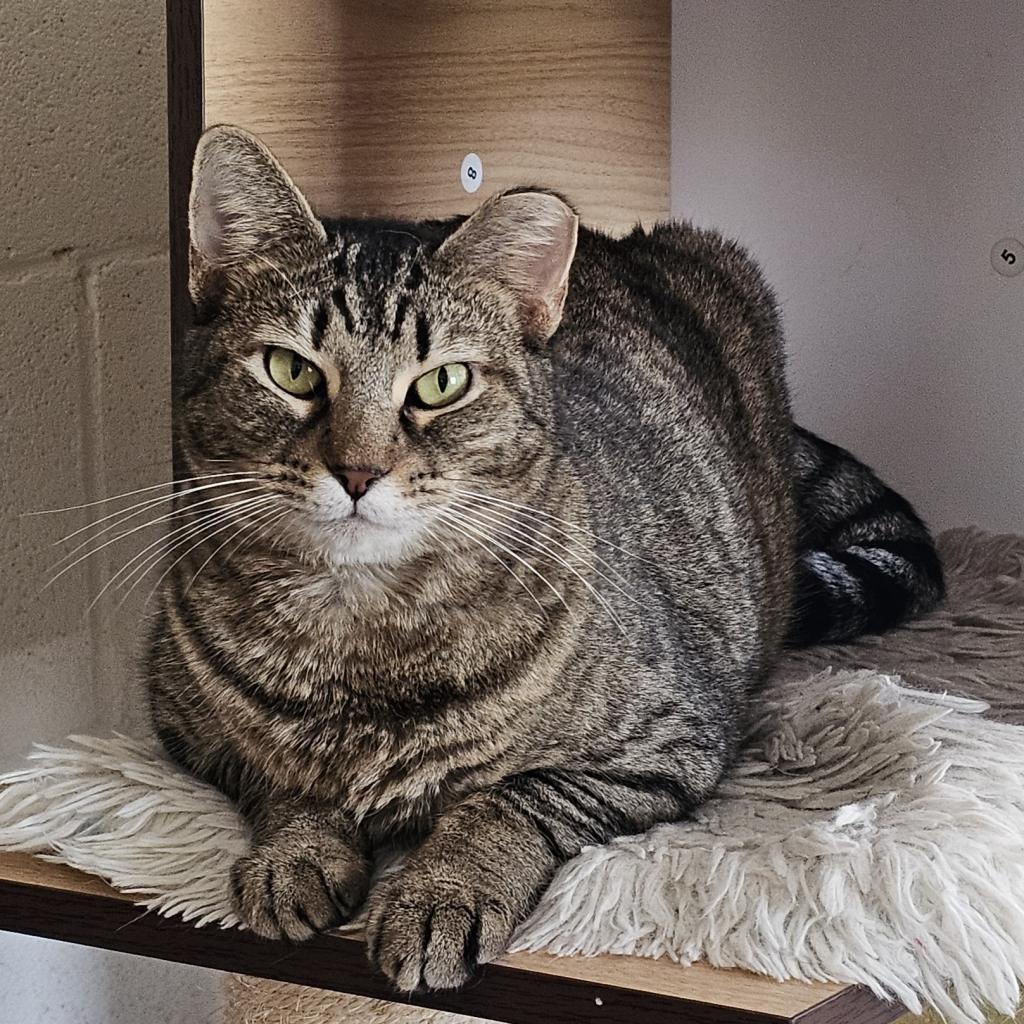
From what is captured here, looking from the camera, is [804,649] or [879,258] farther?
[879,258]

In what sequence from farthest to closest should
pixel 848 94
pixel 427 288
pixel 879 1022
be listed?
1. pixel 848 94
2. pixel 427 288
3. pixel 879 1022

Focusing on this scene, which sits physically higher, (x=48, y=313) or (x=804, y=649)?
(x=48, y=313)

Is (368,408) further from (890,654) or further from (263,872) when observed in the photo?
(890,654)

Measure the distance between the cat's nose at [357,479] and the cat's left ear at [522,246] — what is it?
0.63 ft

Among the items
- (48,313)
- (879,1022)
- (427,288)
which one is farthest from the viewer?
(48,313)

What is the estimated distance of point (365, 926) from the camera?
99 cm

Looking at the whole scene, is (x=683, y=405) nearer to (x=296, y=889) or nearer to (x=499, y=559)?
(x=499, y=559)

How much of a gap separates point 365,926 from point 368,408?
1.12 feet

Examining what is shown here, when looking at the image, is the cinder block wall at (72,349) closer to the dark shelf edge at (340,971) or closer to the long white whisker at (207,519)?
the long white whisker at (207,519)

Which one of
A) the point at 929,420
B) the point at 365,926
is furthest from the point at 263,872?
the point at 929,420

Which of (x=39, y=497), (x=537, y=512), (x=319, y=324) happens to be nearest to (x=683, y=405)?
(x=537, y=512)

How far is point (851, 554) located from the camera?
1678mm

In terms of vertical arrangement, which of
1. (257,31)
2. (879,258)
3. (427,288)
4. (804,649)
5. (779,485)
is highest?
(257,31)

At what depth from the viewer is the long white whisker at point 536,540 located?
1.06m
